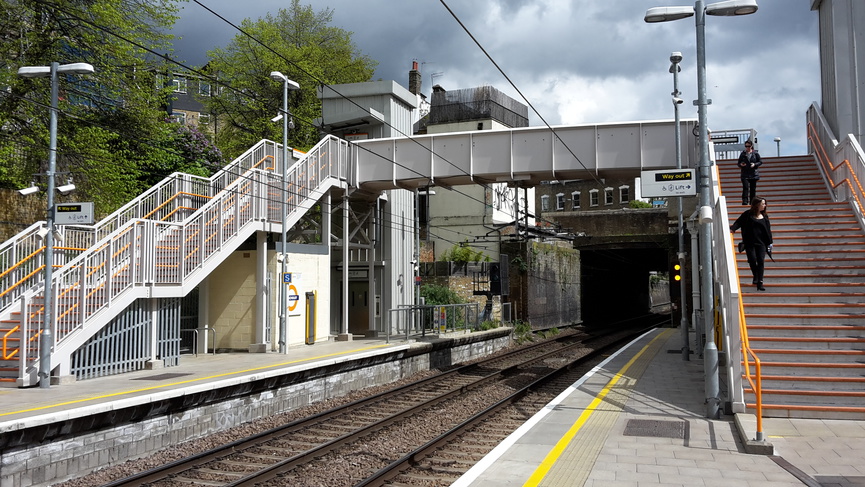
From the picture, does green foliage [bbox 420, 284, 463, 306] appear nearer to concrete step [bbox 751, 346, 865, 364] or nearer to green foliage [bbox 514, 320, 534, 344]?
green foliage [bbox 514, 320, 534, 344]

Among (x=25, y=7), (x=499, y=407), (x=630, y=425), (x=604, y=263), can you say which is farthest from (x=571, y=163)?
(x=604, y=263)

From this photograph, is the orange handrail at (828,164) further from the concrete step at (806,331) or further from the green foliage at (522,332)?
the green foliage at (522,332)

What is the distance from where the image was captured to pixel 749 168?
1527 centimetres

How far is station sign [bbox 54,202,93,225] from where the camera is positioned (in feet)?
38.0

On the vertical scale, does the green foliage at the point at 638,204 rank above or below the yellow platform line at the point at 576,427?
above

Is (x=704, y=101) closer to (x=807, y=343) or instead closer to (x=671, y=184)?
(x=671, y=184)

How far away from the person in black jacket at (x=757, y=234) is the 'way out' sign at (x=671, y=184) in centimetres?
117

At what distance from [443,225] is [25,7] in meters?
27.7

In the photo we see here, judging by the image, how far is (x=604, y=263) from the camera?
51781 millimetres

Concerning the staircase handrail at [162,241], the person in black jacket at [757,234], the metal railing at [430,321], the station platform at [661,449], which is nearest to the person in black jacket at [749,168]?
the person in black jacket at [757,234]

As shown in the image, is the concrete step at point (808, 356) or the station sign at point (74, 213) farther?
the station sign at point (74, 213)

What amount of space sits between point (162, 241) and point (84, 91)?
11.7m

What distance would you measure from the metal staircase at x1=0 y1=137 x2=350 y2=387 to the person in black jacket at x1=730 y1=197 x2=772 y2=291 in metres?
10.8

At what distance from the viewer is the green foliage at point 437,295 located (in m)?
28.5
